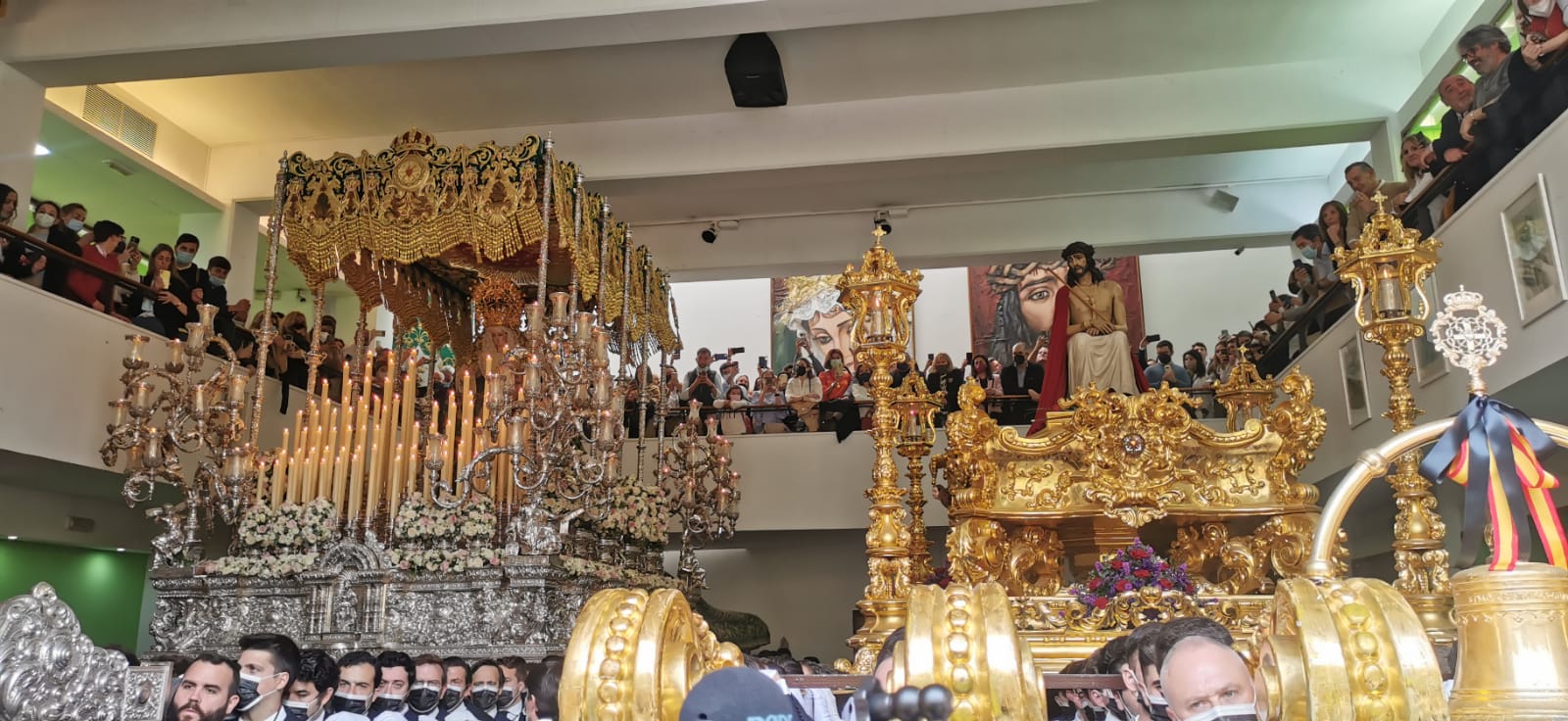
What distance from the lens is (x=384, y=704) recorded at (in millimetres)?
4234

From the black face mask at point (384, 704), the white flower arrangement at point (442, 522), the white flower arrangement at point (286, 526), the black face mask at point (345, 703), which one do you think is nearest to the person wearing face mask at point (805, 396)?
the white flower arrangement at point (442, 522)

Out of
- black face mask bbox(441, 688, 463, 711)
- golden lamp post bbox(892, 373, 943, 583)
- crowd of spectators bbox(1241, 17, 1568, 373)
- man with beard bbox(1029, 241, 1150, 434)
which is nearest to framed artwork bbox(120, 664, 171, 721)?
black face mask bbox(441, 688, 463, 711)

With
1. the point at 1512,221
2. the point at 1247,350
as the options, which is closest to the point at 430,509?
the point at 1512,221

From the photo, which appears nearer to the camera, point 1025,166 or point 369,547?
point 369,547

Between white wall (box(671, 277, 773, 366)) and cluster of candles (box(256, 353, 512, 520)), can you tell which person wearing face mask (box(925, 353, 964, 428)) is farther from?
cluster of candles (box(256, 353, 512, 520))

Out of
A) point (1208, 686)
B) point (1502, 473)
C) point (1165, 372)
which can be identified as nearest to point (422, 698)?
point (1208, 686)

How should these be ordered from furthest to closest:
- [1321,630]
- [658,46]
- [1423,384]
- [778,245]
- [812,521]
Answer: [778,245] < [812,521] < [658,46] < [1423,384] < [1321,630]

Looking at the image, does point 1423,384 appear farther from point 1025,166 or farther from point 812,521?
point 812,521

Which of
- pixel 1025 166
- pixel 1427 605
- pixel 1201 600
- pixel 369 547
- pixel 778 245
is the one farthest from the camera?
pixel 778 245

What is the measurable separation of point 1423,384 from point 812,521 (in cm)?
644

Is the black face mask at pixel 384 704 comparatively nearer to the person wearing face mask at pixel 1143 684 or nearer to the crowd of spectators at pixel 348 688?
the crowd of spectators at pixel 348 688

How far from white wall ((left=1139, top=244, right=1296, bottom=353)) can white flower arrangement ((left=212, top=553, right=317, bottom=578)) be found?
43.6 ft

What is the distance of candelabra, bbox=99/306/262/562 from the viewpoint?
693 cm

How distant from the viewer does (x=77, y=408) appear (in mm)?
8195
